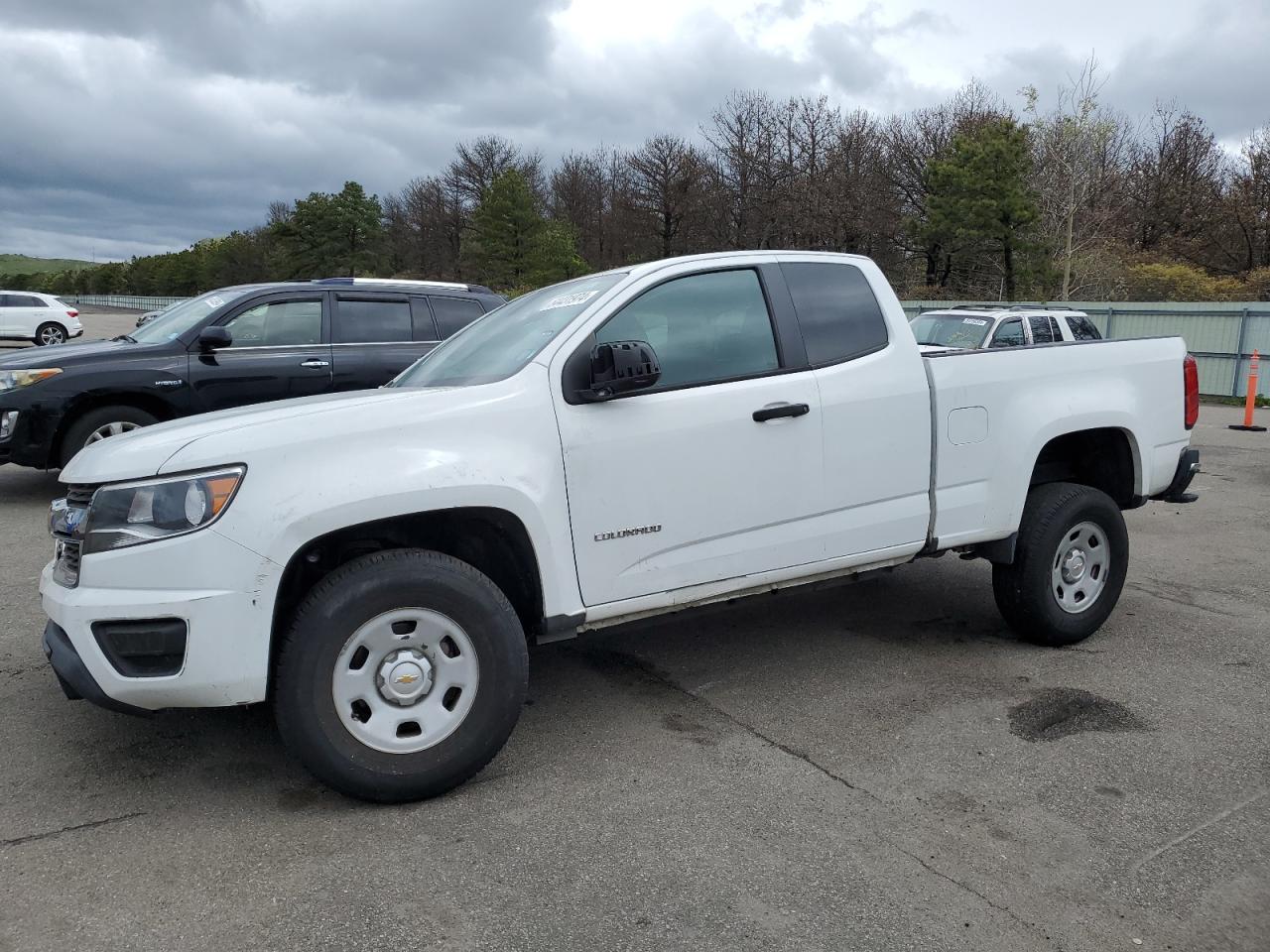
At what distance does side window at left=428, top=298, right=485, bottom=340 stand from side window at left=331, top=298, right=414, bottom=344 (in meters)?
0.29

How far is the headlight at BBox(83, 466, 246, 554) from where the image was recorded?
10.3 ft

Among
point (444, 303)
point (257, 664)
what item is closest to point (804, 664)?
point (257, 664)

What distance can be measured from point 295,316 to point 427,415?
19.7 ft

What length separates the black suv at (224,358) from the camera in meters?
7.91

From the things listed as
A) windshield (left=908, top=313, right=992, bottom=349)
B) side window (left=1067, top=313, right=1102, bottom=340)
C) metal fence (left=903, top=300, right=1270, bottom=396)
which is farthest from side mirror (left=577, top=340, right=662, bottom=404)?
metal fence (left=903, top=300, right=1270, bottom=396)

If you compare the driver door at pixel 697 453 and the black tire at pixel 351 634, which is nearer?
the black tire at pixel 351 634

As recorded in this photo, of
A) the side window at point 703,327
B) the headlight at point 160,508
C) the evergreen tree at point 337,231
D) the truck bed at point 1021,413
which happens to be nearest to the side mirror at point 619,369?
the side window at point 703,327

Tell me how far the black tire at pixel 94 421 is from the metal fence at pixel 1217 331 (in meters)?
18.5

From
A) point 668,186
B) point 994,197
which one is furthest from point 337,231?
point 994,197

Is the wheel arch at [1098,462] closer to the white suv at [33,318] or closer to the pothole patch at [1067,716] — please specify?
the pothole patch at [1067,716]

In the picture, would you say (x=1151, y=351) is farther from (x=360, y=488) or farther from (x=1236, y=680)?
(x=360, y=488)

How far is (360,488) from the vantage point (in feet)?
10.7

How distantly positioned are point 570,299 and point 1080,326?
536 inches

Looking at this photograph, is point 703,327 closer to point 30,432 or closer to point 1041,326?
point 30,432
